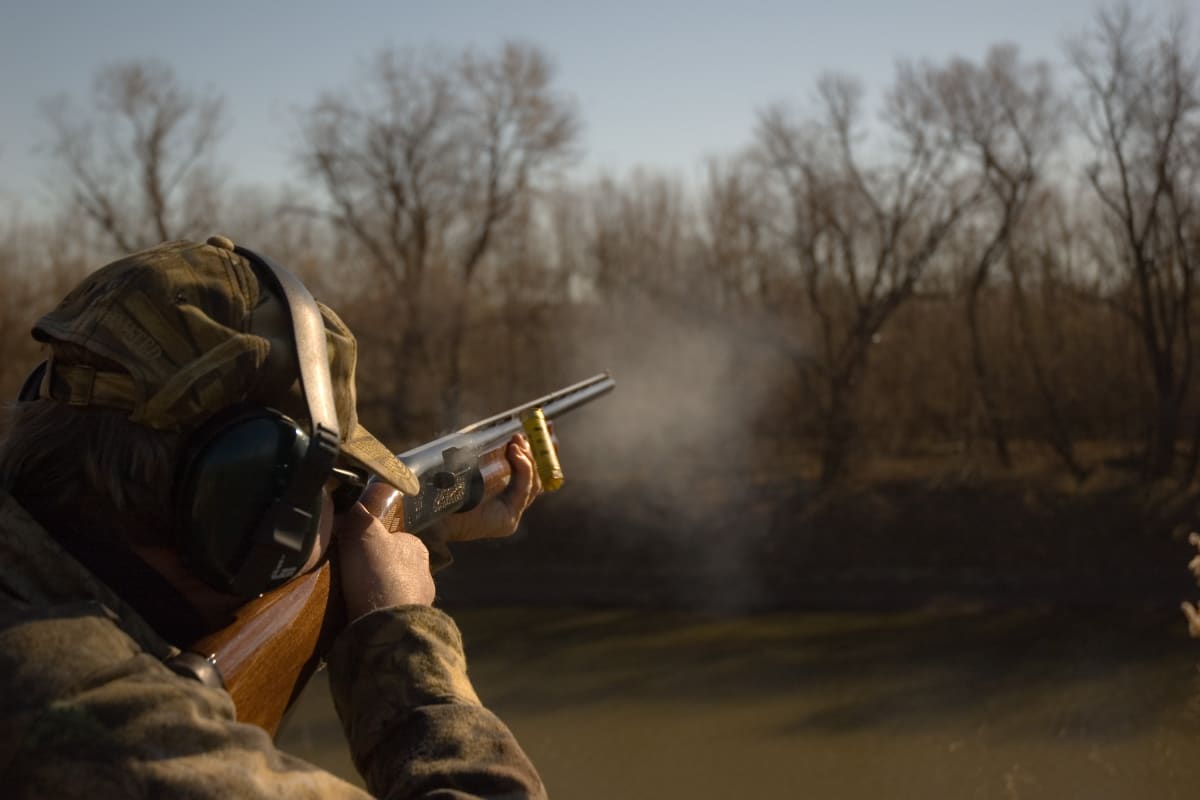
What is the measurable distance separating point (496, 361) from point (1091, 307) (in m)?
9.55

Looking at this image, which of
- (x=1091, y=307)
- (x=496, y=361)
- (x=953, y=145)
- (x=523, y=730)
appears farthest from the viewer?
(x=496, y=361)

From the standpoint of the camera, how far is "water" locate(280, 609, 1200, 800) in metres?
7.78

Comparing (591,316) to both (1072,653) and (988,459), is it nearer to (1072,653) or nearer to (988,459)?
(988,459)

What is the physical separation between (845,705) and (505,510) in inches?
305

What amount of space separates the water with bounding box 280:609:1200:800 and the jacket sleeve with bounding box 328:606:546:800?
6506 millimetres

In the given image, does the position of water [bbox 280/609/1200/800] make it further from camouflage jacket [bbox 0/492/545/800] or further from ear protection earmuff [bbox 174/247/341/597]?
ear protection earmuff [bbox 174/247/341/597]

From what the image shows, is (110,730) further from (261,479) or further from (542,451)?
(542,451)

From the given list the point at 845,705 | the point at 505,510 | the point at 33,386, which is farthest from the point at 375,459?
the point at 845,705

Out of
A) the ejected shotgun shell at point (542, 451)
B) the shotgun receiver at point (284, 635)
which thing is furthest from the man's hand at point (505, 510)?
the shotgun receiver at point (284, 635)

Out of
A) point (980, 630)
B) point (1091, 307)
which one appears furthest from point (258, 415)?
point (1091, 307)

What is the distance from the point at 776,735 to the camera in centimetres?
912

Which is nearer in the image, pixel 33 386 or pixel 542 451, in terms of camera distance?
pixel 33 386

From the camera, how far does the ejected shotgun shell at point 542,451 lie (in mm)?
3031

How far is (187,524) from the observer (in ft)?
4.49
